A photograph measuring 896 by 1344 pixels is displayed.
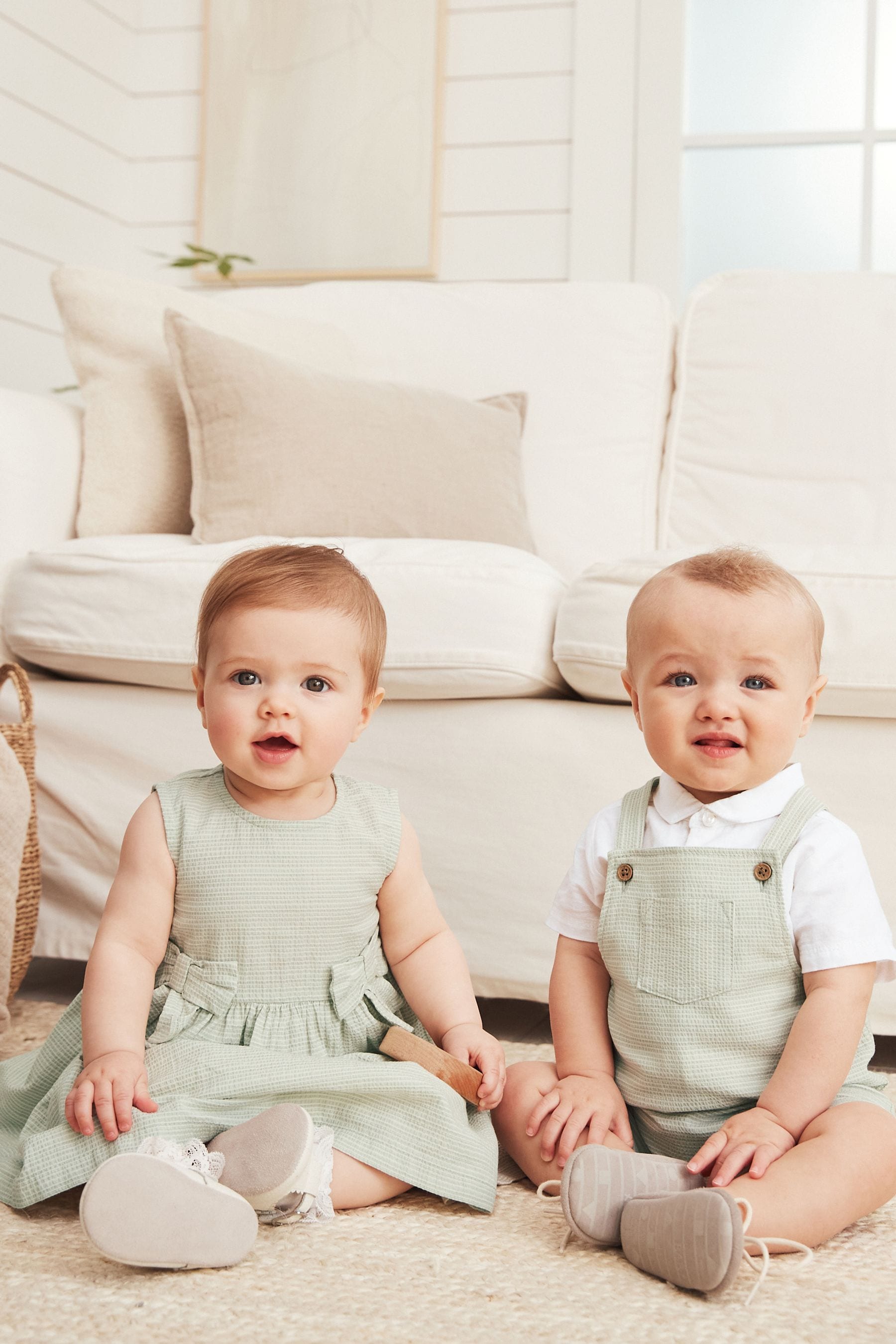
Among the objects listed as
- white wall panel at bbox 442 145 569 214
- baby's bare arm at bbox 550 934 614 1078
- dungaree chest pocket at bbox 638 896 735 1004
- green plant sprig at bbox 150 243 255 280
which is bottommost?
baby's bare arm at bbox 550 934 614 1078

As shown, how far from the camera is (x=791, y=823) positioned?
35.4 inches

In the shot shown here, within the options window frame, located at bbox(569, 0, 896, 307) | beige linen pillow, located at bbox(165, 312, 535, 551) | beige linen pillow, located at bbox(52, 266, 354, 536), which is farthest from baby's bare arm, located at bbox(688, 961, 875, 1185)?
window frame, located at bbox(569, 0, 896, 307)

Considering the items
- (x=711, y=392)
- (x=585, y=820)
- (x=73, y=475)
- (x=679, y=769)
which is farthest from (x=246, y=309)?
(x=679, y=769)

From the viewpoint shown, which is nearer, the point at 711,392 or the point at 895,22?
the point at 711,392

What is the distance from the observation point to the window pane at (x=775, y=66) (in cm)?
264

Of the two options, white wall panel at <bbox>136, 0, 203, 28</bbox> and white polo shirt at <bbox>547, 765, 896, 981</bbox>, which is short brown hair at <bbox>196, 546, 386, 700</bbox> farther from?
white wall panel at <bbox>136, 0, 203, 28</bbox>

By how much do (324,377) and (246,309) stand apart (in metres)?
0.34

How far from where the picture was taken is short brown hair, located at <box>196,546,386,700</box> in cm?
94

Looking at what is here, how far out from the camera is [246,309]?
1928 mm

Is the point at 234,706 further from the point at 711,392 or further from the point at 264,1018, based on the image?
the point at 711,392

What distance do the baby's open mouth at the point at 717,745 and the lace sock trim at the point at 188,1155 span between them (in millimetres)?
436

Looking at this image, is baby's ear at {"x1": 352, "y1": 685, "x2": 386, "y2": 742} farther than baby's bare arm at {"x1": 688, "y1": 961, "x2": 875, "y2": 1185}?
Yes

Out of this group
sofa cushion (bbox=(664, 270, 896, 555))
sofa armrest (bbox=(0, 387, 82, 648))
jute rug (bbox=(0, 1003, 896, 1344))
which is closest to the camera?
jute rug (bbox=(0, 1003, 896, 1344))

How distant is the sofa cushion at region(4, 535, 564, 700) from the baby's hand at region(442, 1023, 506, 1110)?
0.44 meters
